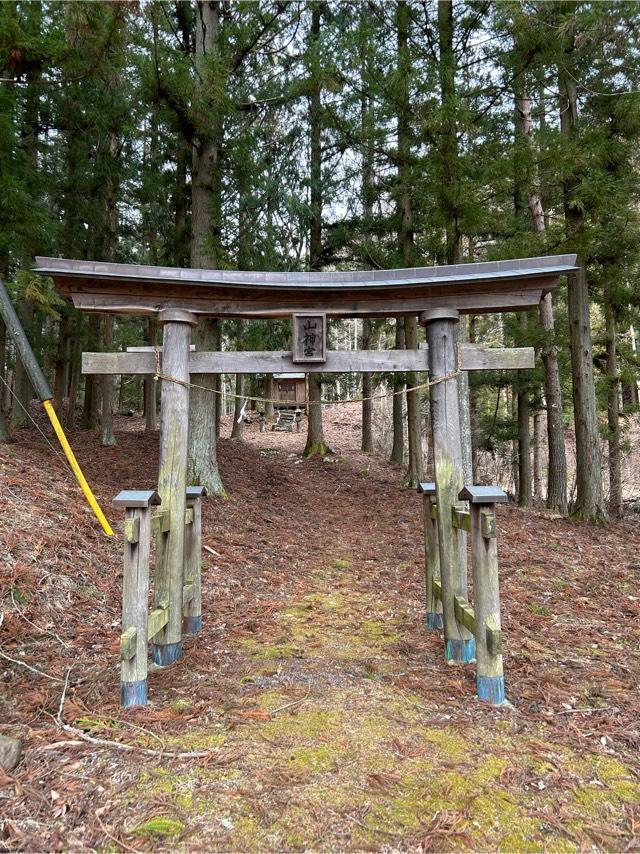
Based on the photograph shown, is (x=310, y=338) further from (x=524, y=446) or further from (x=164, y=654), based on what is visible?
(x=524, y=446)

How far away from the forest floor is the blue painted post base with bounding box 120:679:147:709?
0.07m

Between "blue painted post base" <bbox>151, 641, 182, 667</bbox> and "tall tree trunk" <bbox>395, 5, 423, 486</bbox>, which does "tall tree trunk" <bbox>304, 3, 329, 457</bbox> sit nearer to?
"tall tree trunk" <bbox>395, 5, 423, 486</bbox>

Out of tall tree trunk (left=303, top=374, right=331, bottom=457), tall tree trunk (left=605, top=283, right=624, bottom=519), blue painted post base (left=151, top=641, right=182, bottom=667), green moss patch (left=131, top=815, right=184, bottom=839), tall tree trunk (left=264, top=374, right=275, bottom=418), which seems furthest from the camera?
tall tree trunk (left=264, top=374, right=275, bottom=418)

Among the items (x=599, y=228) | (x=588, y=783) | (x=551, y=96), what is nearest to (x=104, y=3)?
(x=551, y=96)

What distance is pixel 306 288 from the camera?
169 inches

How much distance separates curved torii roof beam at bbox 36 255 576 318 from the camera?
410cm

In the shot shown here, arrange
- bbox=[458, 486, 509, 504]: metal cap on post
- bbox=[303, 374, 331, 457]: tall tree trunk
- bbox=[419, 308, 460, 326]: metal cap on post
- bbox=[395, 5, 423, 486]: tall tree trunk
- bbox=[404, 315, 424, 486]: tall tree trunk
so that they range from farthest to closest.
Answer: bbox=[303, 374, 331, 457]: tall tree trunk < bbox=[404, 315, 424, 486]: tall tree trunk < bbox=[395, 5, 423, 486]: tall tree trunk < bbox=[419, 308, 460, 326]: metal cap on post < bbox=[458, 486, 509, 504]: metal cap on post

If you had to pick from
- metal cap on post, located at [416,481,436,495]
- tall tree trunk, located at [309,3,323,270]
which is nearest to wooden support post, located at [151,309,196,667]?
metal cap on post, located at [416,481,436,495]

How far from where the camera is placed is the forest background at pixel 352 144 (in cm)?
734

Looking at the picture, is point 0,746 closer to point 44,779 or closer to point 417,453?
point 44,779

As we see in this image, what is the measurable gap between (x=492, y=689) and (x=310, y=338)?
3.03 m

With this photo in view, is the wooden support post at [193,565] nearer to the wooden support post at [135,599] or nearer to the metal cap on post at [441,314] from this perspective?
the wooden support post at [135,599]

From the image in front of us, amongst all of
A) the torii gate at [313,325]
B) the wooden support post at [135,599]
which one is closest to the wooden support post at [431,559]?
the torii gate at [313,325]

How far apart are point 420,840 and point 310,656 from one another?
2.04m
